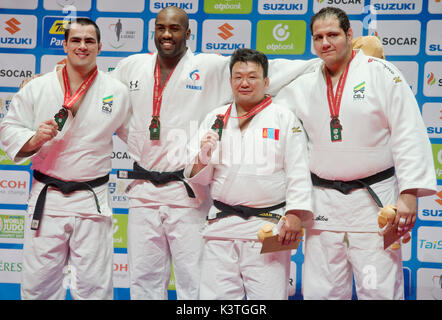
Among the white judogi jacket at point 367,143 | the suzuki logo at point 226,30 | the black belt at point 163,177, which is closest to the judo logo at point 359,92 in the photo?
the white judogi jacket at point 367,143

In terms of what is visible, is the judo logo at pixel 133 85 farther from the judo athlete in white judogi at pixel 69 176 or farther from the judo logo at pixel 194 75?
the judo logo at pixel 194 75

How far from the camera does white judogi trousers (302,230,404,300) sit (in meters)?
2.67

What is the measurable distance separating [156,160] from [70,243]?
75 centimetres

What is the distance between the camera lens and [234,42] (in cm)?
444

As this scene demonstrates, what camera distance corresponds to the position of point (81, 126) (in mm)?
3029

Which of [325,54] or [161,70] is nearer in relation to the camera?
[325,54]

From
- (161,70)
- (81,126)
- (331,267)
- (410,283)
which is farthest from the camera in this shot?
(410,283)

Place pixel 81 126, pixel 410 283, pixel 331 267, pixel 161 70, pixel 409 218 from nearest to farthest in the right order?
pixel 409 218
pixel 331 267
pixel 81 126
pixel 161 70
pixel 410 283

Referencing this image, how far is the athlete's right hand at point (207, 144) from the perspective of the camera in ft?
9.02

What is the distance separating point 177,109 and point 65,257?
1185 mm

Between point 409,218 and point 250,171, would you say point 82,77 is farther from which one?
point 409,218

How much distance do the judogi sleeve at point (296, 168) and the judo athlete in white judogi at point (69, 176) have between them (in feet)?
3.76
